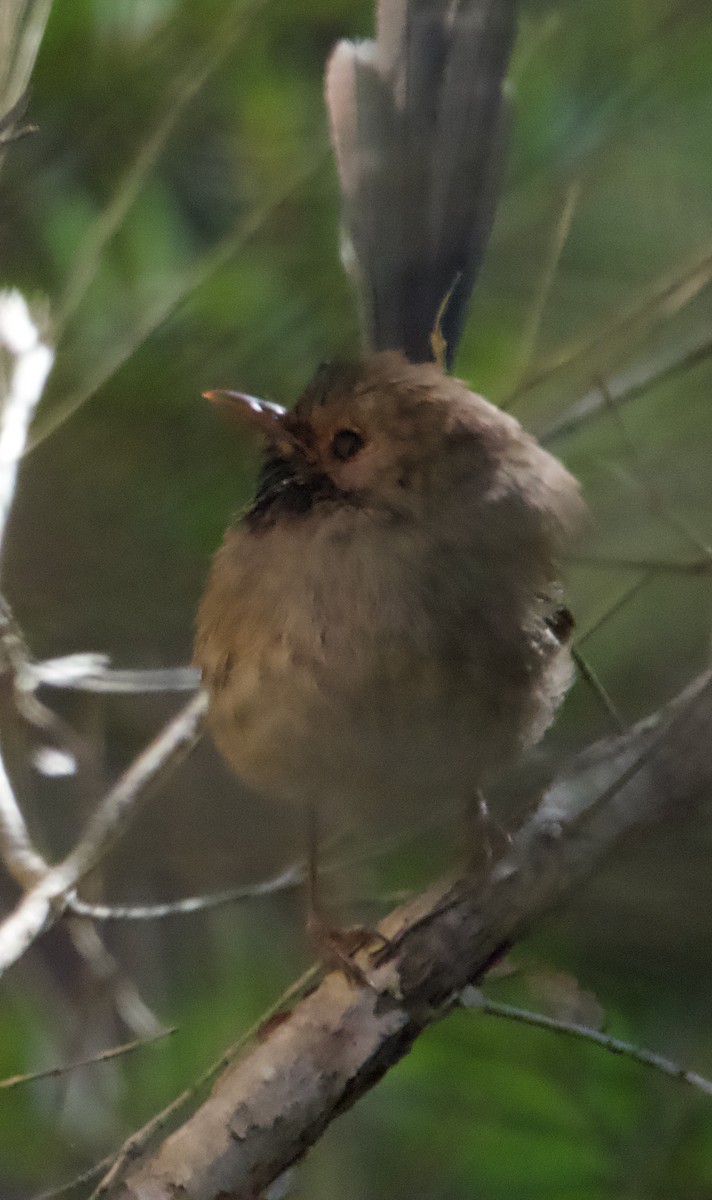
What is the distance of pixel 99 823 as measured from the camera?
3.20 feet

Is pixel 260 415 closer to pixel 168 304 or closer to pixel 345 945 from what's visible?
pixel 168 304

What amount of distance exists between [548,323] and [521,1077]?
577 mm

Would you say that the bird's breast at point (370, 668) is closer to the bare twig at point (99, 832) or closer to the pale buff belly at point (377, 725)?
the pale buff belly at point (377, 725)

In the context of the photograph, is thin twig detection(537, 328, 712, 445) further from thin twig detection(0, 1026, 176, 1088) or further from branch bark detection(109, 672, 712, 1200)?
thin twig detection(0, 1026, 176, 1088)

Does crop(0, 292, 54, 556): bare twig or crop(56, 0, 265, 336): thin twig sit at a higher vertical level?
crop(56, 0, 265, 336): thin twig

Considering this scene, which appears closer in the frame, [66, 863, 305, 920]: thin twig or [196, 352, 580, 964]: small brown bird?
[196, 352, 580, 964]: small brown bird

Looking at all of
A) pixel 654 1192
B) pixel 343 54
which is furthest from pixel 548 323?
pixel 654 1192

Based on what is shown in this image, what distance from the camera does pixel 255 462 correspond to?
919 mm

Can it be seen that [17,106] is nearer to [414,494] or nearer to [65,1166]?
[414,494]

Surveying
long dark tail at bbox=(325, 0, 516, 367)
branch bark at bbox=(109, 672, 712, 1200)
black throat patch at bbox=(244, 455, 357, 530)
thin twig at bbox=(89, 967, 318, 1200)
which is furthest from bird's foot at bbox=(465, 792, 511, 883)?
long dark tail at bbox=(325, 0, 516, 367)

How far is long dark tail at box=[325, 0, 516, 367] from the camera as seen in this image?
86 cm

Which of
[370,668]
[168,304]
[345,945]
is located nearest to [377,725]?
[370,668]

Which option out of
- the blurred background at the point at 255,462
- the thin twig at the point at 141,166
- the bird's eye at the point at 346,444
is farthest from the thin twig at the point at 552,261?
the thin twig at the point at 141,166

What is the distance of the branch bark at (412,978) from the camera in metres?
0.76
